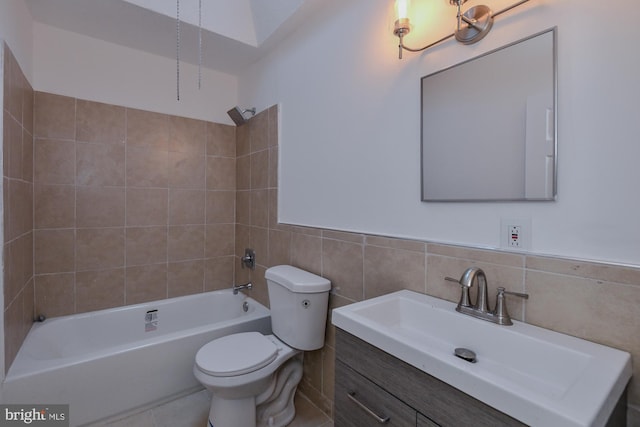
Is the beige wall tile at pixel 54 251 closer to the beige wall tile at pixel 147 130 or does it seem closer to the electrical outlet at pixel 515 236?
the beige wall tile at pixel 147 130

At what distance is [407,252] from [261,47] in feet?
6.18

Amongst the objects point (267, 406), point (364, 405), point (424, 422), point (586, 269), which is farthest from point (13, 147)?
point (586, 269)

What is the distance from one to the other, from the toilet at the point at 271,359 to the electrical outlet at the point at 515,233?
3.09ft

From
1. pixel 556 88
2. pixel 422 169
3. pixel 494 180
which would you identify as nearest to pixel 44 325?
pixel 422 169

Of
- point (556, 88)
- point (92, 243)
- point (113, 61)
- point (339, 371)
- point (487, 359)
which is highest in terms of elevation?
point (113, 61)

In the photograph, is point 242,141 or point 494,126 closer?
point 494,126

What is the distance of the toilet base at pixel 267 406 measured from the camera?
5.10ft

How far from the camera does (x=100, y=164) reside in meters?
2.23

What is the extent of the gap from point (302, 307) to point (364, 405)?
751 mm

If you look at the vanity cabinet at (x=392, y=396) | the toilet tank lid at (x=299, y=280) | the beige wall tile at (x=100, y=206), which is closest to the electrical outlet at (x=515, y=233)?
the vanity cabinet at (x=392, y=396)

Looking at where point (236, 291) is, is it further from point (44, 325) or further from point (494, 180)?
point (494, 180)

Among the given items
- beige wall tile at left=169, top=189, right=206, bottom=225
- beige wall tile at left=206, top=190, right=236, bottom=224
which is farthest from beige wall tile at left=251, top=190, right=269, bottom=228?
beige wall tile at left=169, top=189, right=206, bottom=225

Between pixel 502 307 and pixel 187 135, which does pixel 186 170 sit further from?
pixel 502 307

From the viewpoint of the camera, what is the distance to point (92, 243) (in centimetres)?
223
